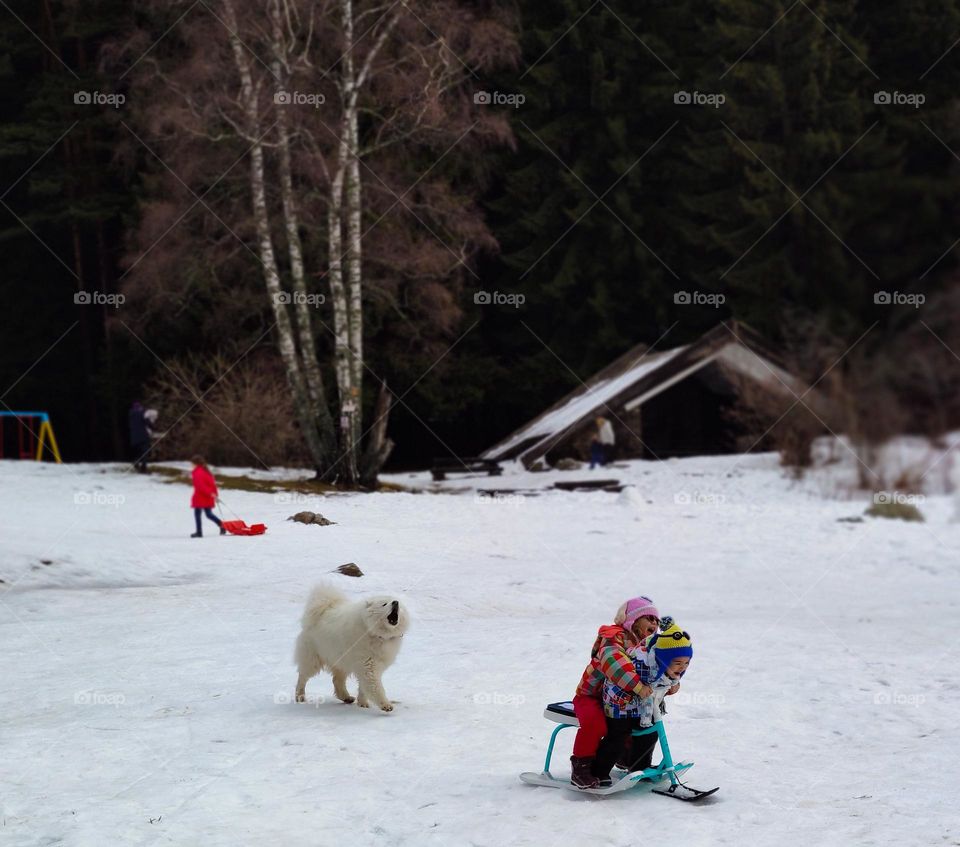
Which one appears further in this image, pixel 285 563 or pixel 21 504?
pixel 21 504

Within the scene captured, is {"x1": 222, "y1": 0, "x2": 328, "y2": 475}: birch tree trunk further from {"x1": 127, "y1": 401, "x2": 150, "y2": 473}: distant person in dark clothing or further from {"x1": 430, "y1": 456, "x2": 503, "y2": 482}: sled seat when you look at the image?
{"x1": 127, "y1": 401, "x2": 150, "y2": 473}: distant person in dark clothing

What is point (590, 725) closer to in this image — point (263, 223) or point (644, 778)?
point (644, 778)

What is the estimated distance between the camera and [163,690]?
8.68 metres

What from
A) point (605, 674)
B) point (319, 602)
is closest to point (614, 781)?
point (605, 674)

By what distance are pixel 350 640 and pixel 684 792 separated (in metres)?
2.38

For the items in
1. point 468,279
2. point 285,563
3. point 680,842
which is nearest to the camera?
point 680,842

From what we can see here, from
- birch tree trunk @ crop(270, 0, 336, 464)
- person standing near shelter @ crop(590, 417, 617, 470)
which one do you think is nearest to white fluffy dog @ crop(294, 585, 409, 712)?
birch tree trunk @ crop(270, 0, 336, 464)

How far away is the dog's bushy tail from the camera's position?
830cm

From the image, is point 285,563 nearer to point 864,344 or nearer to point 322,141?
point 864,344

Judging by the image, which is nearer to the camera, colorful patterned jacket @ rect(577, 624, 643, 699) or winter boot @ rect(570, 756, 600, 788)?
colorful patterned jacket @ rect(577, 624, 643, 699)

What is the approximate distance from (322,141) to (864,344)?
39.0 feet

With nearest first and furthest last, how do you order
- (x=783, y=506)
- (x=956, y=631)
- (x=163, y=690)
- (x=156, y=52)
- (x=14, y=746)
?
(x=14, y=746) → (x=163, y=690) → (x=956, y=631) → (x=783, y=506) → (x=156, y=52)

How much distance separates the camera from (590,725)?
21.3 ft

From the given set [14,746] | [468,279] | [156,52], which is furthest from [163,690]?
[468,279]
